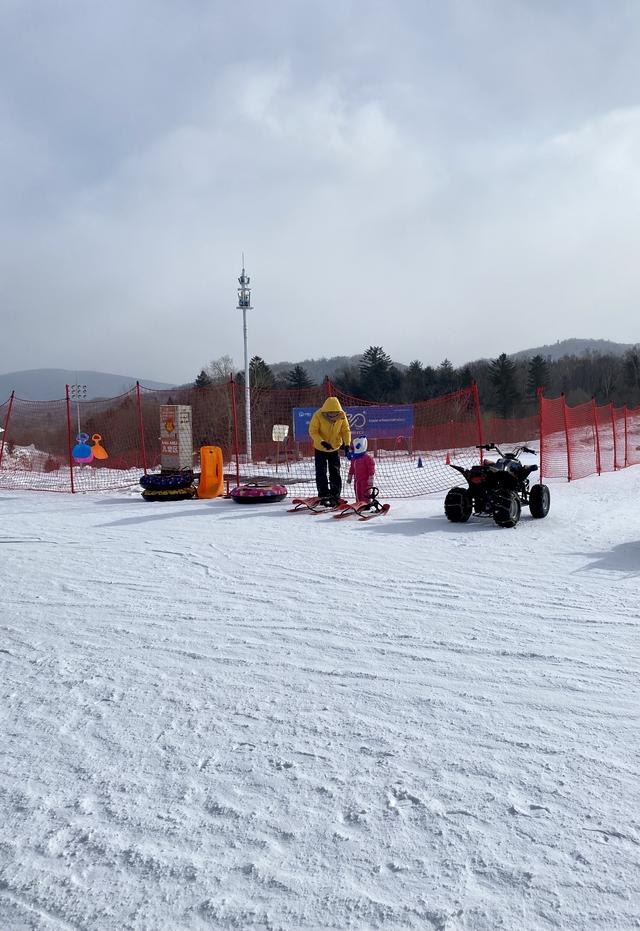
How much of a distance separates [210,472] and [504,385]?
61161 millimetres

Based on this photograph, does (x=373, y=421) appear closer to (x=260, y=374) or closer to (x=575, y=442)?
(x=575, y=442)

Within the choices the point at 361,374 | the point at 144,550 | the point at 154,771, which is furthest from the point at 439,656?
the point at 361,374

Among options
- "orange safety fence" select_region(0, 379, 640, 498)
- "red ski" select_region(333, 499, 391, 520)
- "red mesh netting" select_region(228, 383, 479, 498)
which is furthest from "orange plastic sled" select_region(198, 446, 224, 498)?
"red ski" select_region(333, 499, 391, 520)

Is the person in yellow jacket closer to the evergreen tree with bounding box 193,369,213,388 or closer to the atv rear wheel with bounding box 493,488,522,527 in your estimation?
the atv rear wheel with bounding box 493,488,522,527

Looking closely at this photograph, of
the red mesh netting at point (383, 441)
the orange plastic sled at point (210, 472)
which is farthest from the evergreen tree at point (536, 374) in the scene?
the orange plastic sled at point (210, 472)

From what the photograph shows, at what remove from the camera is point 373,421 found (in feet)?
78.9

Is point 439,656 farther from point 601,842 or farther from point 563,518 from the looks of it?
point 563,518

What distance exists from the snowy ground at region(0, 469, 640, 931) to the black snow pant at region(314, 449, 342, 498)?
4433 mm

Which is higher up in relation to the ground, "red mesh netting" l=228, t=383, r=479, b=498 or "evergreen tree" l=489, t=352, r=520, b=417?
"evergreen tree" l=489, t=352, r=520, b=417

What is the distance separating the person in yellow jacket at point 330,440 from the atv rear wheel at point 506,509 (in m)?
2.77

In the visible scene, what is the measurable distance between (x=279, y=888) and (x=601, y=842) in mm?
1026

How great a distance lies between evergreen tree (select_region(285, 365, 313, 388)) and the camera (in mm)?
65100

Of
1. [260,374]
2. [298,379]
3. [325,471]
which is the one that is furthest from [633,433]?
[298,379]

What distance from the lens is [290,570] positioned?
5.75 metres
